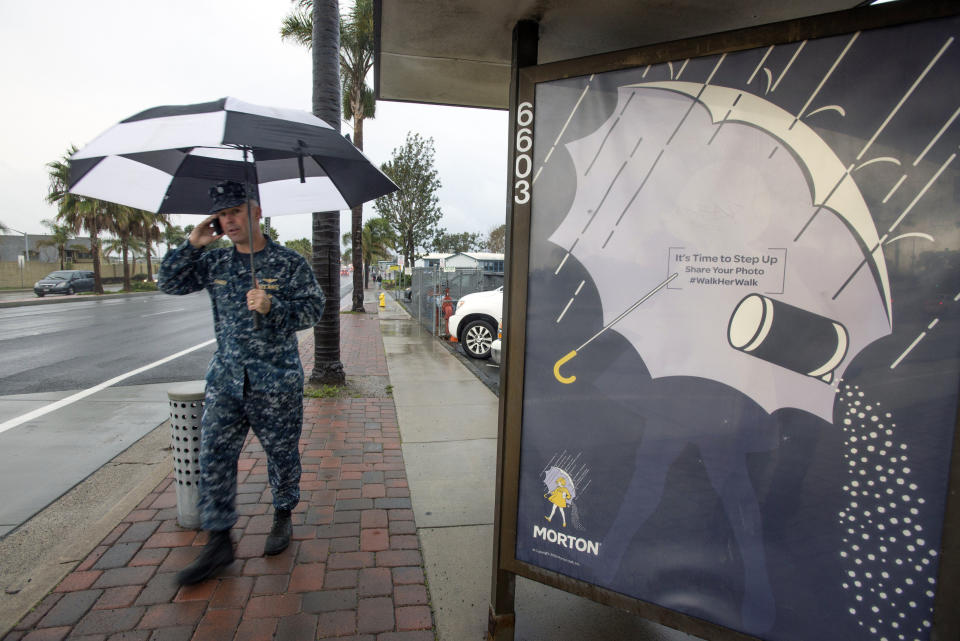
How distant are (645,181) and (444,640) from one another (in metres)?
2.17

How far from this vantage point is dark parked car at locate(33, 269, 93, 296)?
3233 cm

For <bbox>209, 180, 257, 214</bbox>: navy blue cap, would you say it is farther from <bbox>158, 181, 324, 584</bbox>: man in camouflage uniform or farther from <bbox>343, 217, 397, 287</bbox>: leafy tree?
<bbox>343, 217, 397, 287</bbox>: leafy tree

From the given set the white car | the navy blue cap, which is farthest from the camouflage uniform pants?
Result: the white car

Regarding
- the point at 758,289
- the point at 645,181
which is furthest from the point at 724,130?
the point at 758,289

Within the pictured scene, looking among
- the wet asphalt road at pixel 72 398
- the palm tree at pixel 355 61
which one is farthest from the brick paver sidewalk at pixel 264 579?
the palm tree at pixel 355 61

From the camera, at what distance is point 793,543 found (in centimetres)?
177

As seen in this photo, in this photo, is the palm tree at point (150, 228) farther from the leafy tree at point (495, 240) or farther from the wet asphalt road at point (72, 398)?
the leafy tree at point (495, 240)

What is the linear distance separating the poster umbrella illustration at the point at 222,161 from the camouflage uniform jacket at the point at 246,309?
23cm

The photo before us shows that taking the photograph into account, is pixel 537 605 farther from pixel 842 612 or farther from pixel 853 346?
pixel 853 346

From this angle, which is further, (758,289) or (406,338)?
(406,338)

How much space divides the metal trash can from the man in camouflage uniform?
0.45 meters

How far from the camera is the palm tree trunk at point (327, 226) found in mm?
6383

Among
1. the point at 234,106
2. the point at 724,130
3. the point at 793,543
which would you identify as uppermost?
the point at 234,106

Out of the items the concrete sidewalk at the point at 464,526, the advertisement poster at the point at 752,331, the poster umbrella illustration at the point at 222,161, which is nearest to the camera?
the advertisement poster at the point at 752,331
